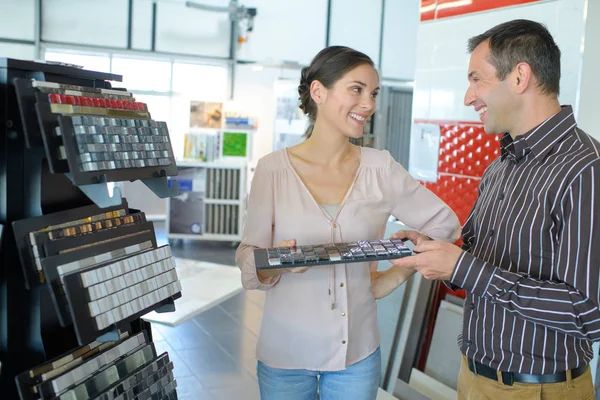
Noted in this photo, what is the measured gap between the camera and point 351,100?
2.14m

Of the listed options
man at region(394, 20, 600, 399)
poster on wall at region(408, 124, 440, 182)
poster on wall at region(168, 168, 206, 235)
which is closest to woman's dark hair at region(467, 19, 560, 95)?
man at region(394, 20, 600, 399)

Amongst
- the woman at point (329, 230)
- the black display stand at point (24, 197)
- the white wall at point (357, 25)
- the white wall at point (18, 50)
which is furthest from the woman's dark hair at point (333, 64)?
the white wall at point (357, 25)

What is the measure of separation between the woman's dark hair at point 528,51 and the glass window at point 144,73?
11.9 metres

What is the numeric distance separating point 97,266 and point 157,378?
452 mm

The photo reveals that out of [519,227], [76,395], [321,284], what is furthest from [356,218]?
[76,395]

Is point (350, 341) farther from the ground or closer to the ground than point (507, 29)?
closer to the ground

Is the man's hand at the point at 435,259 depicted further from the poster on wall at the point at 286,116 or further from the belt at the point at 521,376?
the poster on wall at the point at 286,116

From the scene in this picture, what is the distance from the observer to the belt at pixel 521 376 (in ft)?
5.70

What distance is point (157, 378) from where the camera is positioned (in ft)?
5.93

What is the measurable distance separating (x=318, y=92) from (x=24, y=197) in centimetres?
108

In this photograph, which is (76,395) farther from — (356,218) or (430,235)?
(430,235)

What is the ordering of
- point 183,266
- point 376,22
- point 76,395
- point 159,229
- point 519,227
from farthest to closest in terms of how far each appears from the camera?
point 376,22
point 159,229
point 183,266
point 519,227
point 76,395

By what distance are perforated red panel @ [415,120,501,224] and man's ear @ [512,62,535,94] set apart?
74.7 inches

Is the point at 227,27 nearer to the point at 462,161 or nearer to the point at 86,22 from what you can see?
the point at 86,22
